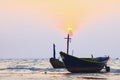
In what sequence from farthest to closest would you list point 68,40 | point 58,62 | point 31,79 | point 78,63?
point 58,62
point 68,40
point 78,63
point 31,79

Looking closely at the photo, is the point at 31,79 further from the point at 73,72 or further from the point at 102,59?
the point at 102,59

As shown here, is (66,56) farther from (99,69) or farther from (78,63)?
(99,69)

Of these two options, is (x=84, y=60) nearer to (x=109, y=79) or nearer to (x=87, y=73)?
(x=87, y=73)

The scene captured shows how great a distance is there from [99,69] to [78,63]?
492 centimetres

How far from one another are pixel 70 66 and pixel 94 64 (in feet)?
11.2

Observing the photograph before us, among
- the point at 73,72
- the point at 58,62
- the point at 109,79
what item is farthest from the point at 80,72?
the point at 58,62

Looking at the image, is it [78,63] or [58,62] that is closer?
[78,63]

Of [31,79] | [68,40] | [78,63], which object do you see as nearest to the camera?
[31,79]

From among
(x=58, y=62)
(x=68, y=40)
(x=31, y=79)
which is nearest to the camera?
(x=31, y=79)

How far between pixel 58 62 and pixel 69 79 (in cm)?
3362

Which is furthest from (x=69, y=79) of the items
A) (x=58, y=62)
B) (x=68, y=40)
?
(x=58, y=62)

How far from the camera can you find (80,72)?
6919cm

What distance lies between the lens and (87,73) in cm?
6819

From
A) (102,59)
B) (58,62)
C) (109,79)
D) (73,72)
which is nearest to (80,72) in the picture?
(73,72)
